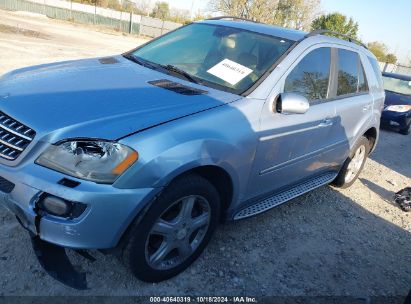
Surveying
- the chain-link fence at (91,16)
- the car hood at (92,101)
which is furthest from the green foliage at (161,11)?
the car hood at (92,101)

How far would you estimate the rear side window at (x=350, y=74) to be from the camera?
3982 mm

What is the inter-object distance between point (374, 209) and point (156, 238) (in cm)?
319

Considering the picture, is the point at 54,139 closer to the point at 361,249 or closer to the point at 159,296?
the point at 159,296

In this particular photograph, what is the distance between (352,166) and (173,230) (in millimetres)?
3266

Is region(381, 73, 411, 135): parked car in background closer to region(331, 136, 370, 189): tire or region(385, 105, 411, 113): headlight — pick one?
region(385, 105, 411, 113): headlight

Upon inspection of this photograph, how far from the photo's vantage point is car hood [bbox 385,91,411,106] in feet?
31.6

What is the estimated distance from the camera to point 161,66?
3359mm

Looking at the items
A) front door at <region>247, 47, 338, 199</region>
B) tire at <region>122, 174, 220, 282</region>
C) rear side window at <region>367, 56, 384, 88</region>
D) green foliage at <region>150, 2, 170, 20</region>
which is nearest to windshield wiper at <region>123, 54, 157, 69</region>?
front door at <region>247, 47, 338, 199</region>

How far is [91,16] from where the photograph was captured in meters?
38.1

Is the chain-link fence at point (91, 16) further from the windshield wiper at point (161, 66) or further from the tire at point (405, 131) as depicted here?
the windshield wiper at point (161, 66)

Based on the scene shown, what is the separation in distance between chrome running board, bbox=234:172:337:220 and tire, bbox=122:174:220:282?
353 mm

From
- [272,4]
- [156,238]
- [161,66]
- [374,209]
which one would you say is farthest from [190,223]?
[272,4]

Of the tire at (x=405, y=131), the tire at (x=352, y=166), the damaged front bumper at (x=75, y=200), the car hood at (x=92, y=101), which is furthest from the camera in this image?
the tire at (x=405, y=131)

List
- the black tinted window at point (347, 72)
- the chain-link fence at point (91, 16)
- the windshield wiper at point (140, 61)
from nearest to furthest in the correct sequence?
1. the windshield wiper at point (140, 61)
2. the black tinted window at point (347, 72)
3. the chain-link fence at point (91, 16)
